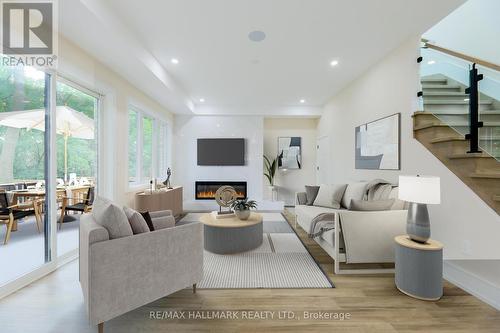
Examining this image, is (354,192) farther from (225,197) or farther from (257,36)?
(257,36)

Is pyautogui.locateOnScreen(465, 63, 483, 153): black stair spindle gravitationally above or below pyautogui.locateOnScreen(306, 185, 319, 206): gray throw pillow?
above

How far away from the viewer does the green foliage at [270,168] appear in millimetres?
6621

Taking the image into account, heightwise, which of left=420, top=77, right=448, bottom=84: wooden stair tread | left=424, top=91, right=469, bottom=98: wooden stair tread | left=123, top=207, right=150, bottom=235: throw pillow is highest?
left=420, top=77, right=448, bottom=84: wooden stair tread

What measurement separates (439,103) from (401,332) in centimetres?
254

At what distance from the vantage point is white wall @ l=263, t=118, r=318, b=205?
22.5ft

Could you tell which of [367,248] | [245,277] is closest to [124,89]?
[245,277]

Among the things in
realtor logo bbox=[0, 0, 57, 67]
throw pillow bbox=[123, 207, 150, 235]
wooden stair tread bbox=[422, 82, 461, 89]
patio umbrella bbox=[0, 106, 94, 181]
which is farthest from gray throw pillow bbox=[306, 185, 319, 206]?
realtor logo bbox=[0, 0, 57, 67]

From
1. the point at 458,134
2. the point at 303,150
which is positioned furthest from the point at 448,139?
the point at 303,150

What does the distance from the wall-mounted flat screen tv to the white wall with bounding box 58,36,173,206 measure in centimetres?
241

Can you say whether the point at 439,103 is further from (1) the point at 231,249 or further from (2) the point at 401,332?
(1) the point at 231,249

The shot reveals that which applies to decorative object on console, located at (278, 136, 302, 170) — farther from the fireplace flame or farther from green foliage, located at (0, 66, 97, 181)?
green foliage, located at (0, 66, 97, 181)

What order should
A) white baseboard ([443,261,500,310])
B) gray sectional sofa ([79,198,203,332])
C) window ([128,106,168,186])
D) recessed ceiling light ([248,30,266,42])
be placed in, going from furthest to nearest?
1. window ([128,106,168,186])
2. recessed ceiling light ([248,30,266,42])
3. white baseboard ([443,261,500,310])
4. gray sectional sofa ([79,198,203,332])

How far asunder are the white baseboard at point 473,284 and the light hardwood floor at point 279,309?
0.08 meters

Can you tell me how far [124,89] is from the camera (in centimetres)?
386
